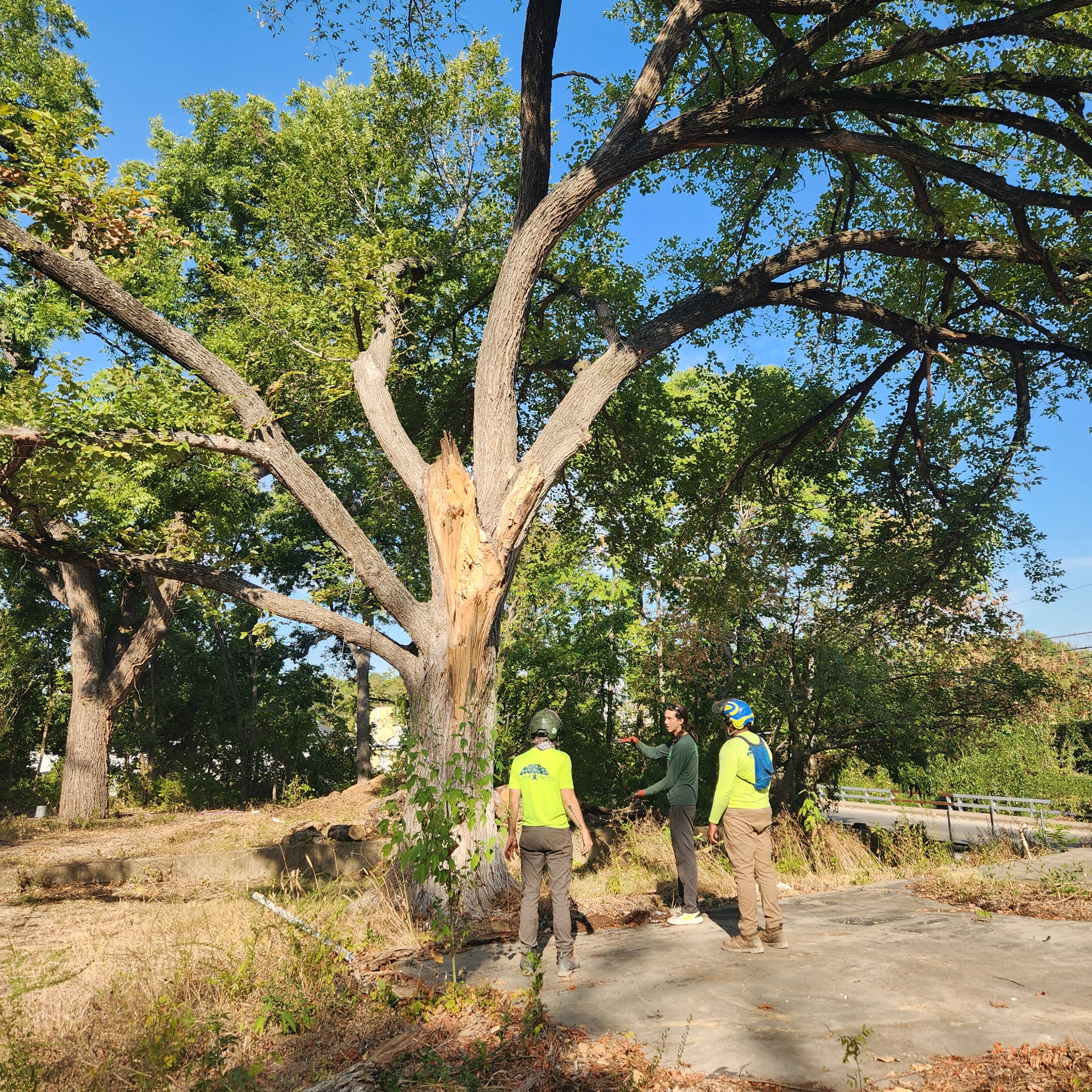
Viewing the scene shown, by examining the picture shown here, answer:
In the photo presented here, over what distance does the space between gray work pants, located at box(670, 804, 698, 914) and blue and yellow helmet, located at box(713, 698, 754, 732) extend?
1.05 m

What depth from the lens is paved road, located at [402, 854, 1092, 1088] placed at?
3766mm

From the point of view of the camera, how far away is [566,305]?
44.5ft

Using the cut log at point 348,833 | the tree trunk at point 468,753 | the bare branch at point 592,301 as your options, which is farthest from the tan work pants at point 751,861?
the cut log at point 348,833

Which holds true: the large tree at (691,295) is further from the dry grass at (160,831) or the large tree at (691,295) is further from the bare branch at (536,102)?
the dry grass at (160,831)

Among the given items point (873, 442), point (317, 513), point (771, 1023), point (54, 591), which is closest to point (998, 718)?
point (873, 442)

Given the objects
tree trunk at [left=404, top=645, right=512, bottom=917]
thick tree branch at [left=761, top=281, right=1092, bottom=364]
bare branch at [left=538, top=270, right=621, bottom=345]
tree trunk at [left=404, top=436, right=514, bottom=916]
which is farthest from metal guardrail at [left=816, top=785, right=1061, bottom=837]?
bare branch at [left=538, top=270, right=621, bottom=345]

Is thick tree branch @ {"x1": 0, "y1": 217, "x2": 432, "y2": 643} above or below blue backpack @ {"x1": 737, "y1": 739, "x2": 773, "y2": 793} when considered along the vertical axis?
above

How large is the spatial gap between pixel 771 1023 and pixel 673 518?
1238cm

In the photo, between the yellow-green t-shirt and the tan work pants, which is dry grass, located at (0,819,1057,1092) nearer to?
the yellow-green t-shirt

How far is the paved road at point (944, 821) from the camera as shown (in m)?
12.9

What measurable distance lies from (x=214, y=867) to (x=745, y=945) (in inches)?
355

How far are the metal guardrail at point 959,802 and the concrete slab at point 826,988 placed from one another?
5226 mm

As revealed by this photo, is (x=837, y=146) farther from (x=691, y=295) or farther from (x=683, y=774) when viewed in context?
(x=683, y=774)

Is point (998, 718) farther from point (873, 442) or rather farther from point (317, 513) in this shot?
point (317, 513)
